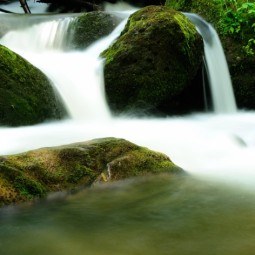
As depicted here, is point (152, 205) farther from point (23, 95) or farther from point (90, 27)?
point (90, 27)

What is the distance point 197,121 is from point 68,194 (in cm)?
438

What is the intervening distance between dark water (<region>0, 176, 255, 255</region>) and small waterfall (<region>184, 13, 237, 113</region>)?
4.67 m

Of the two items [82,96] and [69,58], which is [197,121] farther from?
[69,58]

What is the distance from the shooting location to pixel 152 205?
→ 3.49 meters

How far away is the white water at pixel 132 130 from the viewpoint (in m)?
4.94

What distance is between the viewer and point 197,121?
768 centimetres

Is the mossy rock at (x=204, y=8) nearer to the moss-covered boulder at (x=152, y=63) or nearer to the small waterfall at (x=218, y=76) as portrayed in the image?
the small waterfall at (x=218, y=76)

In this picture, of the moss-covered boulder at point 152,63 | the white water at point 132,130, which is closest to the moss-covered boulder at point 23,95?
the white water at point 132,130

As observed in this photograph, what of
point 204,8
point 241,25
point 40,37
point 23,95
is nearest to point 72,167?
point 23,95

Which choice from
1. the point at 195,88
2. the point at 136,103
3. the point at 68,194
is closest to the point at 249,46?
the point at 195,88

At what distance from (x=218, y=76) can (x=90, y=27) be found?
3015 mm

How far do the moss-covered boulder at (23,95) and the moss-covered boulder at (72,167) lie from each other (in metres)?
2.20

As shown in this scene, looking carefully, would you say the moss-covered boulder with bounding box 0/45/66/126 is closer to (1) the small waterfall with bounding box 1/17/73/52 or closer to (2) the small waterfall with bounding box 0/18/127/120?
(2) the small waterfall with bounding box 0/18/127/120

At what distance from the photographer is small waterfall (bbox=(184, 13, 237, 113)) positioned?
27.8ft
